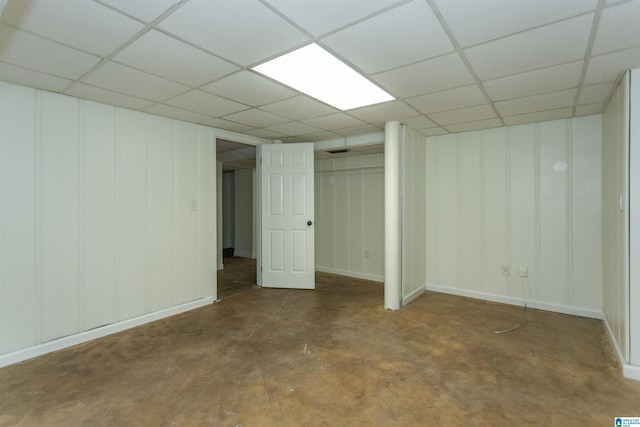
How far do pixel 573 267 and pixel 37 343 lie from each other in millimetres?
5270

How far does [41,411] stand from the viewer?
6.18 ft

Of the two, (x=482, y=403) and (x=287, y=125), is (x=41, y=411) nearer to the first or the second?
(x=482, y=403)

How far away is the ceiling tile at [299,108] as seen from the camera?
2.92m

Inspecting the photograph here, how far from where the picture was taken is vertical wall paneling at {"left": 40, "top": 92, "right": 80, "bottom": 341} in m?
2.61

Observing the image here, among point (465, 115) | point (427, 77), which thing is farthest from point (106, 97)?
point (465, 115)

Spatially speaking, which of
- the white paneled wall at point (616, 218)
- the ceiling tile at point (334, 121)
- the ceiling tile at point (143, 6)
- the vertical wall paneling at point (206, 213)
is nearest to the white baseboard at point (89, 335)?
the vertical wall paneling at point (206, 213)

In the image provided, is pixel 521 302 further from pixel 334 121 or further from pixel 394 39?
pixel 394 39

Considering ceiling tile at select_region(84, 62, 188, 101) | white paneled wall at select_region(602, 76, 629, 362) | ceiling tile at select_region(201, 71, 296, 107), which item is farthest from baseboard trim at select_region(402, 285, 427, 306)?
ceiling tile at select_region(84, 62, 188, 101)

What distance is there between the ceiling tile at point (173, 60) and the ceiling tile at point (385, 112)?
4.78 feet

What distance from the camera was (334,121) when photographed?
11.9ft

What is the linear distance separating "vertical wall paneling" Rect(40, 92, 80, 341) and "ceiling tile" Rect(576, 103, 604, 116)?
477cm

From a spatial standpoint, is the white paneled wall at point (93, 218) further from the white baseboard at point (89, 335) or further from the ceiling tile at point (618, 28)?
the ceiling tile at point (618, 28)

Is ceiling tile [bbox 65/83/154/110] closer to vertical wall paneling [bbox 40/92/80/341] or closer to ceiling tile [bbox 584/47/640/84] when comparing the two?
vertical wall paneling [bbox 40/92/80/341]

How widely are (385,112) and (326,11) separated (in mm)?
1828
